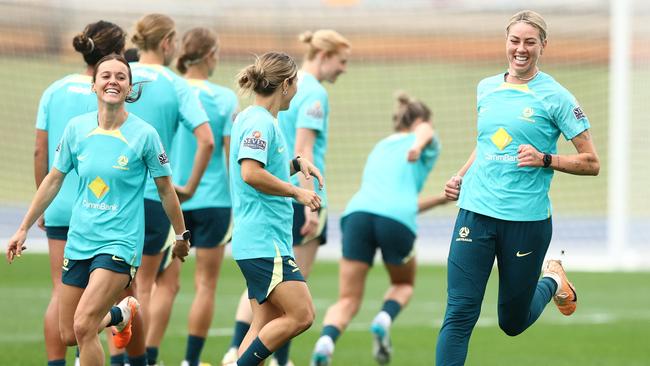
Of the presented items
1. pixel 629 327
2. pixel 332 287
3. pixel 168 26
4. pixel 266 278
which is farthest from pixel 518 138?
pixel 332 287

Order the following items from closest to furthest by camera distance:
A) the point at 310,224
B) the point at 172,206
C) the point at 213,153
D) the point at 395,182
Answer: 1. the point at 172,206
2. the point at 310,224
3. the point at 213,153
4. the point at 395,182

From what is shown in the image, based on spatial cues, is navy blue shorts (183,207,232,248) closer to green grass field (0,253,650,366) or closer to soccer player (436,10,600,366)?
green grass field (0,253,650,366)

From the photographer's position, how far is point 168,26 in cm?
770

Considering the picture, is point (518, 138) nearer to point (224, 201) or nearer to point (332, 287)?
point (224, 201)

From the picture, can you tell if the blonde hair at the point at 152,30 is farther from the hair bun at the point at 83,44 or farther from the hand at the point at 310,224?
the hand at the point at 310,224

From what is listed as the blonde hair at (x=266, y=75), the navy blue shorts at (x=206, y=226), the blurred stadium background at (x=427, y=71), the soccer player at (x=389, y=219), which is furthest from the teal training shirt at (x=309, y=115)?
the blurred stadium background at (x=427, y=71)

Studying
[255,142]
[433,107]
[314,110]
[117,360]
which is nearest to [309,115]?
[314,110]

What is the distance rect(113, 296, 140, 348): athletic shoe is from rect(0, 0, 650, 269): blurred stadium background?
10100mm

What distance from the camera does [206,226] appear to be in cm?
831

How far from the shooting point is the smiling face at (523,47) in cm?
640

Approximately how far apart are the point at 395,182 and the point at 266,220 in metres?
3.09

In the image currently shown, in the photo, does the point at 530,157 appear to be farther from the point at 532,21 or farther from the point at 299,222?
the point at 299,222

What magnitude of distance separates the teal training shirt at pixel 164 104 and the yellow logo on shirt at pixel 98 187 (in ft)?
3.72

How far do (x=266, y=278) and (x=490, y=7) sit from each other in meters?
16.3
